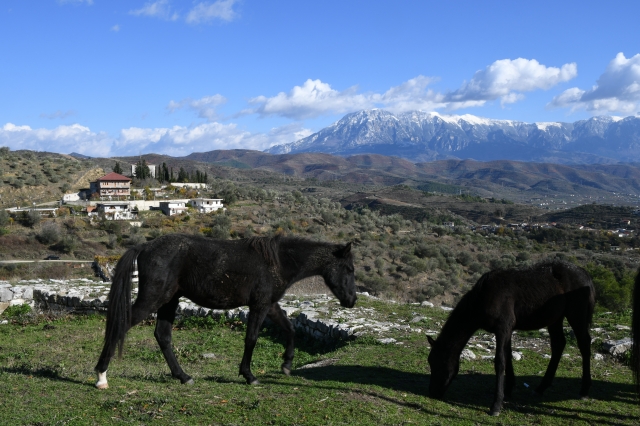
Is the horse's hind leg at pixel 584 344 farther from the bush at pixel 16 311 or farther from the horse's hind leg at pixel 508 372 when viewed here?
the bush at pixel 16 311

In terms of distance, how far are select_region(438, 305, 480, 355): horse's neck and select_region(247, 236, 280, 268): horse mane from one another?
3123 mm

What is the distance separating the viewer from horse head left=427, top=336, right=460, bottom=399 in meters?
8.57

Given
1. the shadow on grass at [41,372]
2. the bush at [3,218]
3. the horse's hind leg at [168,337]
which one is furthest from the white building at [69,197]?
the horse's hind leg at [168,337]

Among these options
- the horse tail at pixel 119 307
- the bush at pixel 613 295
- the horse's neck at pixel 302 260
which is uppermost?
the horse's neck at pixel 302 260

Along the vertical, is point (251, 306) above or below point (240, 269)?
below

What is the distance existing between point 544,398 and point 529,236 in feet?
221

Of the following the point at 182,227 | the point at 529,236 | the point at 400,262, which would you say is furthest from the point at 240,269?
the point at 529,236

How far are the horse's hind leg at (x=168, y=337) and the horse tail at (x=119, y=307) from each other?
2.32 feet

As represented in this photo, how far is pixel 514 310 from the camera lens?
27.7ft

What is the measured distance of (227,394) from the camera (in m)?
7.93

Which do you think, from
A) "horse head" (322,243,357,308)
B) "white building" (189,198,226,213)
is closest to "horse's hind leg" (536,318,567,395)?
"horse head" (322,243,357,308)

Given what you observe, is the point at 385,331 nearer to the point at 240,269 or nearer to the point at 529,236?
the point at 240,269

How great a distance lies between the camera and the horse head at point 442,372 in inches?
337

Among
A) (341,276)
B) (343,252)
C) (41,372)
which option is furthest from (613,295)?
(41,372)
